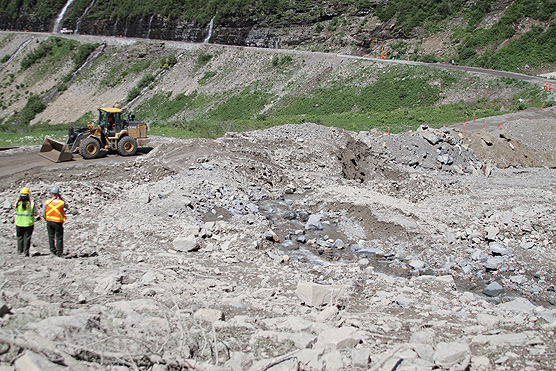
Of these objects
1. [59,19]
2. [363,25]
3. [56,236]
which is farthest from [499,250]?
[59,19]

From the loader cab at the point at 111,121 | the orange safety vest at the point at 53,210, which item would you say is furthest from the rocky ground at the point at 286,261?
the loader cab at the point at 111,121

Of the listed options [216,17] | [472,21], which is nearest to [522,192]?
[472,21]

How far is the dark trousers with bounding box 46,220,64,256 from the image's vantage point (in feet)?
28.7

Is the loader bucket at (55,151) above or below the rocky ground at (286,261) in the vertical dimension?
above

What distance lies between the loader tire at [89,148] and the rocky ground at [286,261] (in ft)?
1.72

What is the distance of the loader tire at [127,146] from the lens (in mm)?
18312

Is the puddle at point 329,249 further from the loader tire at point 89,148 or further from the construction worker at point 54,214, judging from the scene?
the loader tire at point 89,148

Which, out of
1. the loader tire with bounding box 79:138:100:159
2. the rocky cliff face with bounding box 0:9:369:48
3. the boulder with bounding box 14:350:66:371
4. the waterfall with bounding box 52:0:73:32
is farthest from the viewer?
the waterfall with bounding box 52:0:73:32

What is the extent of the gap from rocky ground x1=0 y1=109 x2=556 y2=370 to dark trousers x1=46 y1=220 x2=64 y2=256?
288 mm

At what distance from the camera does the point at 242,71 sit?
4300 centimetres

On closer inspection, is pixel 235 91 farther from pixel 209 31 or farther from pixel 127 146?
pixel 127 146

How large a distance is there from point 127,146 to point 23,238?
10.3 meters

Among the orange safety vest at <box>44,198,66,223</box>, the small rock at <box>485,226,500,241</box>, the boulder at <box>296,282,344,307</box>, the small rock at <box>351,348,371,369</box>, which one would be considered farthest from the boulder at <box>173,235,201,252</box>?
the small rock at <box>485,226,500,241</box>

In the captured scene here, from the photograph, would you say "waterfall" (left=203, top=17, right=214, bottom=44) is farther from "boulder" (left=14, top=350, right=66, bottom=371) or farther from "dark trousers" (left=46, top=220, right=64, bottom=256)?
"boulder" (left=14, top=350, right=66, bottom=371)
